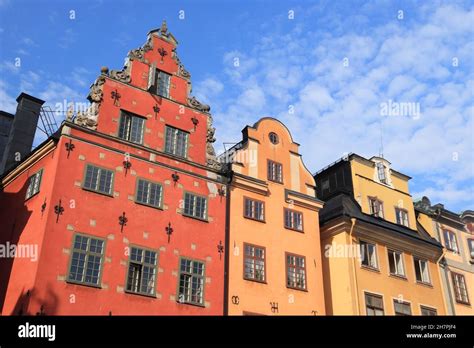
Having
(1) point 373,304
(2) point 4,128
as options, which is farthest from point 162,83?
(1) point 373,304

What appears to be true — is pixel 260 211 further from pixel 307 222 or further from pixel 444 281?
pixel 444 281

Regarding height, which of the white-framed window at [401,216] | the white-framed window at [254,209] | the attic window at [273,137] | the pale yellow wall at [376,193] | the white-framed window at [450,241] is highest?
the attic window at [273,137]

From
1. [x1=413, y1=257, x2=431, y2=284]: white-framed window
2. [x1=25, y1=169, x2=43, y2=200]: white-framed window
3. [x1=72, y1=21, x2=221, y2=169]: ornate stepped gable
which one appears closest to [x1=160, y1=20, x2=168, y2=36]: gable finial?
[x1=72, y1=21, x2=221, y2=169]: ornate stepped gable

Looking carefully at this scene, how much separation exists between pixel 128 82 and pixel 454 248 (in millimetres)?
24008

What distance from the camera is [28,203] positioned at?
2289cm

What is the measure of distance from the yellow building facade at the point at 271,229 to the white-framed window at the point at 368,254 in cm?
282

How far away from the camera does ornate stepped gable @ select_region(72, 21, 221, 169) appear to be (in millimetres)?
23141

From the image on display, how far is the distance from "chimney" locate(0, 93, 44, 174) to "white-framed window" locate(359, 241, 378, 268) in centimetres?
1854

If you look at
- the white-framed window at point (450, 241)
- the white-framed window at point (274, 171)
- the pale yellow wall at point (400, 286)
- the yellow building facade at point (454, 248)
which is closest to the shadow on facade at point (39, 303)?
the white-framed window at point (274, 171)

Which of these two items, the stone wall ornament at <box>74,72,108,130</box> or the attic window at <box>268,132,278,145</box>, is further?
the attic window at <box>268,132,278,145</box>

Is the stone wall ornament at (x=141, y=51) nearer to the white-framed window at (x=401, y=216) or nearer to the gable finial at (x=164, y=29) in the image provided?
the gable finial at (x=164, y=29)

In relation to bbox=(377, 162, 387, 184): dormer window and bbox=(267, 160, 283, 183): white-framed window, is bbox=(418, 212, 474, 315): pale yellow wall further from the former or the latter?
bbox=(267, 160, 283, 183): white-framed window

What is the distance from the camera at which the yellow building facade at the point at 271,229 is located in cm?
2478
